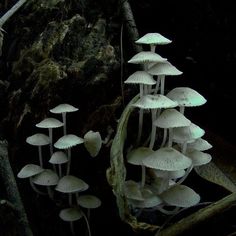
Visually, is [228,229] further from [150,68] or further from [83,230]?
[150,68]

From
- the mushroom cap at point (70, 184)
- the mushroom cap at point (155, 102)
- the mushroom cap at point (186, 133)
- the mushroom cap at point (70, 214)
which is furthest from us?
the mushroom cap at point (70, 214)

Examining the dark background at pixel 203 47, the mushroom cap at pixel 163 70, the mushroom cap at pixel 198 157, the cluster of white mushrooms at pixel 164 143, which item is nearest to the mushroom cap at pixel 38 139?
the cluster of white mushrooms at pixel 164 143

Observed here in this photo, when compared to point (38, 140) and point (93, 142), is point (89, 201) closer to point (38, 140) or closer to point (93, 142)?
point (93, 142)

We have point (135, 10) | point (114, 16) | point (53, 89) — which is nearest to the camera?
point (53, 89)

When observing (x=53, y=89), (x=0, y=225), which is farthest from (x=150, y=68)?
(x=0, y=225)

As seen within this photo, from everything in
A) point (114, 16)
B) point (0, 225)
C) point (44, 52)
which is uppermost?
point (114, 16)

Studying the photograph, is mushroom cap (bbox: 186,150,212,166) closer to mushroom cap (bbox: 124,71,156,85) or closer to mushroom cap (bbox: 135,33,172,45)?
mushroom cap (bbox: 124,71,156,85)

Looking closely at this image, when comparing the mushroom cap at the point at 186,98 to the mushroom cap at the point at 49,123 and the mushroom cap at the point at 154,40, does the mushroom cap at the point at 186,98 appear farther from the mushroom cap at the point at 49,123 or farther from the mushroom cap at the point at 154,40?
the mushroom cap at the point at 49,123
